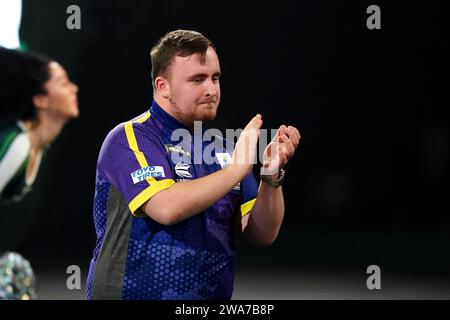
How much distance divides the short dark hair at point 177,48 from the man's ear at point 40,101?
426 millimetres

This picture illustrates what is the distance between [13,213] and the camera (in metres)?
4.57

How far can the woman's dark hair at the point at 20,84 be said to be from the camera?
87.7 inches

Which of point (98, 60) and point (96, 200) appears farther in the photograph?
point (98, 60)

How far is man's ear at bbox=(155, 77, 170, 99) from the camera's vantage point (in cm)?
256

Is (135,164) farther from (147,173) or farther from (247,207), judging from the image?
(247,207)

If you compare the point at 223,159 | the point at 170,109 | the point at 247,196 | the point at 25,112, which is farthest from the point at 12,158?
the point at 247,196

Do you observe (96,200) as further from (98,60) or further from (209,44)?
(98,60)

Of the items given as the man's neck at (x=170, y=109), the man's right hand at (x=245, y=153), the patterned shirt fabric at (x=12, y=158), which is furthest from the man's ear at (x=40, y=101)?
the man's right hand at (x=245, y=153)

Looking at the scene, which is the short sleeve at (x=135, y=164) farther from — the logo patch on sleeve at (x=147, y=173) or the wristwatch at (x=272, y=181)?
the wristwatch at (x=272, y=181)

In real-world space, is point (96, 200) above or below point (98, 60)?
below

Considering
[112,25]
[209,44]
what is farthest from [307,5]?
[209,44]
